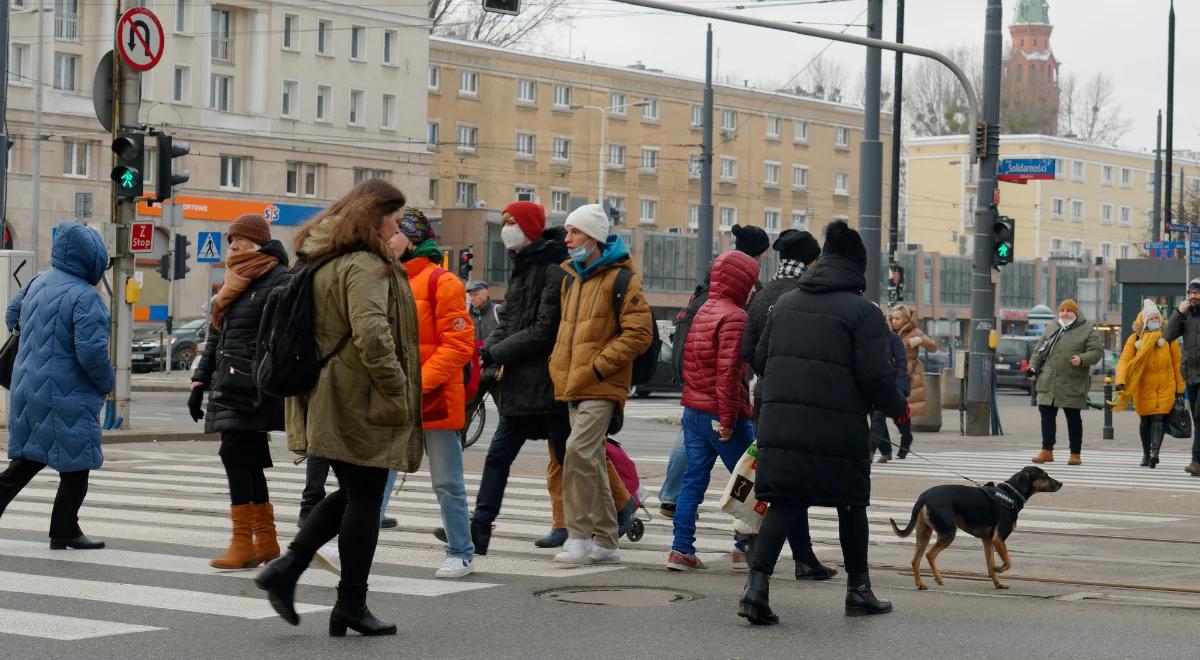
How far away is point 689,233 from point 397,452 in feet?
241

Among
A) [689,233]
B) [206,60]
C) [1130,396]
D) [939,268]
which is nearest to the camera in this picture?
[1130,396]

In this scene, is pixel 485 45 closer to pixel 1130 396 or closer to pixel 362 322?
pixel 1130 396

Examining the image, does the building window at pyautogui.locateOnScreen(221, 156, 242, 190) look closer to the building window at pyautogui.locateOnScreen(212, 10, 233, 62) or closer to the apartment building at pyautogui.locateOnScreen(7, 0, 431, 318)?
the apartment building at pyautogui.locateOnScreen(7, 0, 431, 318)

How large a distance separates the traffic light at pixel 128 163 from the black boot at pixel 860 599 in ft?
41.8

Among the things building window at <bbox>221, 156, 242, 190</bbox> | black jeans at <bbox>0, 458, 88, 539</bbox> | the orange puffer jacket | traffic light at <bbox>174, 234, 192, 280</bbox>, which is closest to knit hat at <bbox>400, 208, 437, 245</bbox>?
the orange puffer jacket

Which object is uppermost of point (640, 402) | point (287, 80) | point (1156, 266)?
point (287, 80)

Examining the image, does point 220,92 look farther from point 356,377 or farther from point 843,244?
point 356,377

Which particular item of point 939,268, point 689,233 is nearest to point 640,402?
point 689,233

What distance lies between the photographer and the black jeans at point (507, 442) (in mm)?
10180

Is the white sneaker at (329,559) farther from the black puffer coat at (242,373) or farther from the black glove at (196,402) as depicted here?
the black glove at (196,402)

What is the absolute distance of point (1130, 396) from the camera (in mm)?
19438

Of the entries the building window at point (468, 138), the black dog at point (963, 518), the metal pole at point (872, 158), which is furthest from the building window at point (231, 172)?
the black dog at point (963, 518)

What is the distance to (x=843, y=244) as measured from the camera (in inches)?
326

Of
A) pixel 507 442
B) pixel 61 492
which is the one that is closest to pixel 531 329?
pixel 507 442
